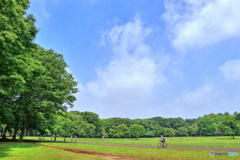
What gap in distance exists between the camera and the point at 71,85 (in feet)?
144

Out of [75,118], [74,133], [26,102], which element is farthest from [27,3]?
[75,118]

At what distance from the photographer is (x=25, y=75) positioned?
20.2 m

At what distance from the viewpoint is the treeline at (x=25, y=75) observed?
17.7m

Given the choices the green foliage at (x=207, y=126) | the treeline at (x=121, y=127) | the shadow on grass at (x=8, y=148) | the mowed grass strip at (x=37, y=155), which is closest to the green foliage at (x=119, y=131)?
the treeline at (x=121, y=127)

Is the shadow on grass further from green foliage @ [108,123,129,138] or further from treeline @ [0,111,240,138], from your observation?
green foliage @ [108,123,129,138]

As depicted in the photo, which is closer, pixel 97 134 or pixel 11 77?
pixel 11 77

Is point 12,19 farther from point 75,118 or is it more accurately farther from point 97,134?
point 97,134

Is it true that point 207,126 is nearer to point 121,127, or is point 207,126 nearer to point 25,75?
point 121,127

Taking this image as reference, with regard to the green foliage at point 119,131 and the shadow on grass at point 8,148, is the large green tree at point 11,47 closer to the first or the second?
the shadow on grass at point 8,148

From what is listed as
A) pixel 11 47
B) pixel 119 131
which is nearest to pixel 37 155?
pixel 11 47

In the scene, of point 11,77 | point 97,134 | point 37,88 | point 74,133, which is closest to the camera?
point 11,77

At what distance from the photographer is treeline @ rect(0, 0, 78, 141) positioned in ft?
58.1

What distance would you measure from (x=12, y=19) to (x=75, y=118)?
318 ft

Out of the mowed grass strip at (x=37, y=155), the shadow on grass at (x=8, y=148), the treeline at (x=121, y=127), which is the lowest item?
the mowed grass strip at (x=37, y=155)
